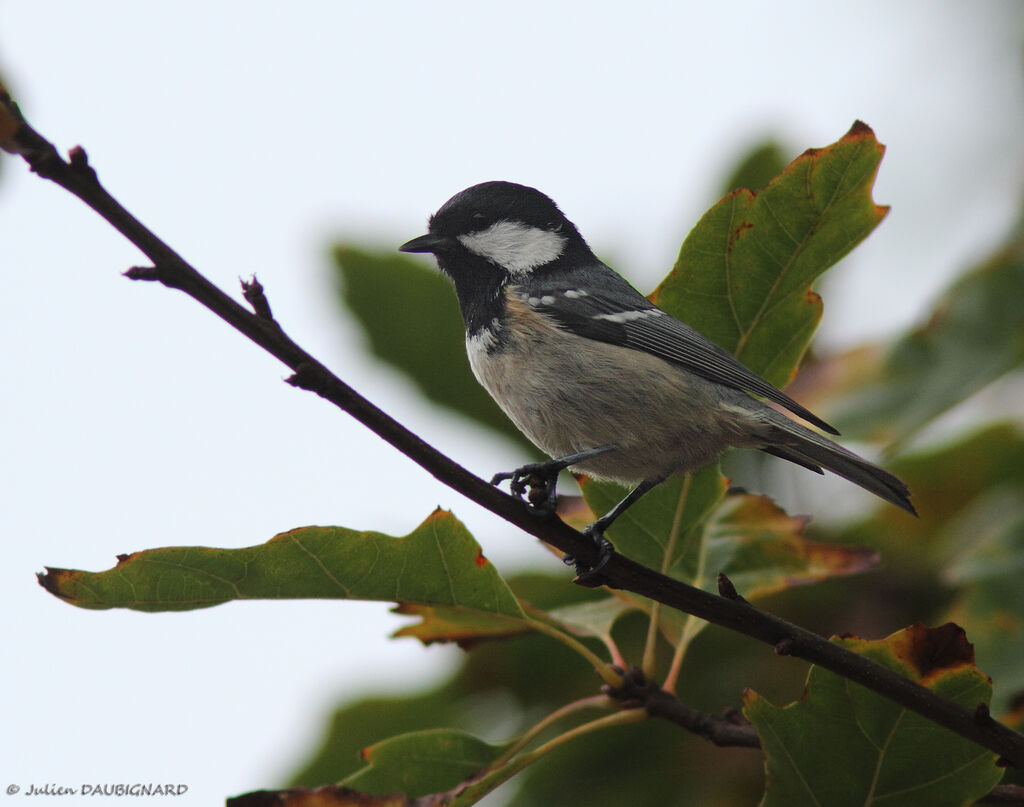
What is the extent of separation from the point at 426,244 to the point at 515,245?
320 millimetres

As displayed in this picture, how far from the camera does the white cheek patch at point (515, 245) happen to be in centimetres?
338

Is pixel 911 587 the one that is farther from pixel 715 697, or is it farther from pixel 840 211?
pixel 840 211

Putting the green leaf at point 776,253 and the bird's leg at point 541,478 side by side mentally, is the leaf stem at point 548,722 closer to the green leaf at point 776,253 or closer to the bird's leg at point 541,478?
the bird's leg at point 541,478

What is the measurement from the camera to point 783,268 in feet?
8.33

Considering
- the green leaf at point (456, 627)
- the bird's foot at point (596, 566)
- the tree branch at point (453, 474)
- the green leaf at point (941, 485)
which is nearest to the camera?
the tree branch at point (453, 474)

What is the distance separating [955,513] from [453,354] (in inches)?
76.0

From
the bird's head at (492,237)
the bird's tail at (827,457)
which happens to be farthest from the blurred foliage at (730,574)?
the bird's head at (492,237)

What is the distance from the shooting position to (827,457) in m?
2.79

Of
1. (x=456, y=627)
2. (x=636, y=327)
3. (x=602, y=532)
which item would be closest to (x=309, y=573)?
(x=456, y=627)

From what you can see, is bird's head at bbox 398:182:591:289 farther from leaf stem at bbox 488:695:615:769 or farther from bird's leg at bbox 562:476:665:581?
leaf stem at bbox 488:695:615:769

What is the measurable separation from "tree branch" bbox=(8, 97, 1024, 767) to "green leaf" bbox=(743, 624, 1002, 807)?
0.07m

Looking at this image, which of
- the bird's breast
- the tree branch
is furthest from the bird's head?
the tree branch

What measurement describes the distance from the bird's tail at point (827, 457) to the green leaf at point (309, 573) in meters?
0.97

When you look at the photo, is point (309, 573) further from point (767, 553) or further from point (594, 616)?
point (767, 553)
